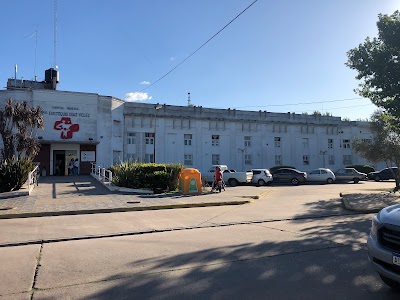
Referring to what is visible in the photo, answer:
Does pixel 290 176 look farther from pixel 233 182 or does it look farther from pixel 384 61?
pixel 384 61

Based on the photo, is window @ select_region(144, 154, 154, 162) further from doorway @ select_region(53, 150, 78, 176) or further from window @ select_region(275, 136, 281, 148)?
window @ select_region(275, 136, 281, 148)

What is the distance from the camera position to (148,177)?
19906mm

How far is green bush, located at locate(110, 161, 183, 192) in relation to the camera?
1997 cm

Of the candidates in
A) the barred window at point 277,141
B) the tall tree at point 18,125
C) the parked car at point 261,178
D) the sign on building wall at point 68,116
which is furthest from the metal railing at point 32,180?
the barred window at point 277,141

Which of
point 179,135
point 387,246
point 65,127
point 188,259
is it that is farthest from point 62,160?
point 387,246

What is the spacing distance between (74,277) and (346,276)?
4.00 meters

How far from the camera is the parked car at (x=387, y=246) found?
409 cm

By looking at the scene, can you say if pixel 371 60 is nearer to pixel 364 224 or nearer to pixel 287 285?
pixel 364 224

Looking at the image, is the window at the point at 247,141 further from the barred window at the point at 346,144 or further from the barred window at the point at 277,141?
the barred window at the point at 346,144

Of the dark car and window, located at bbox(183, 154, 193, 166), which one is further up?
window, located at bbox(183, 154, 193, 166)

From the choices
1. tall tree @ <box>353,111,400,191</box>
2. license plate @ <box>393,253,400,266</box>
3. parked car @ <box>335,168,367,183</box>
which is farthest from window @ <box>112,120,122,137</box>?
license plate @ <box>393,253,400,266</box>

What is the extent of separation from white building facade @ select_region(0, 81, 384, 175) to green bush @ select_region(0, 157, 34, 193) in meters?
15.3

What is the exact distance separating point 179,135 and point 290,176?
553 inches

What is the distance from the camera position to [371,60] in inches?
653
